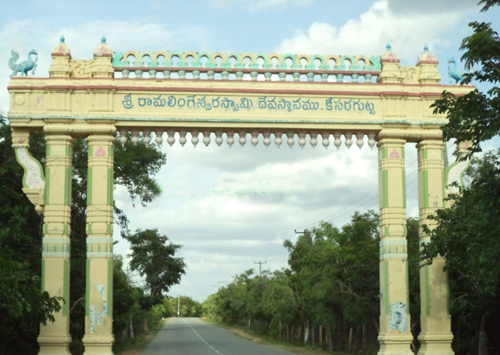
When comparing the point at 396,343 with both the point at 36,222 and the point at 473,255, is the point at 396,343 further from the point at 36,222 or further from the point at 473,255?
the point at 36,222

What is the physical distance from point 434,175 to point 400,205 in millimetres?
1069

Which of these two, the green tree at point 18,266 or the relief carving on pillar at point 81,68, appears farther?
the relief carving on pillar at point 81,68

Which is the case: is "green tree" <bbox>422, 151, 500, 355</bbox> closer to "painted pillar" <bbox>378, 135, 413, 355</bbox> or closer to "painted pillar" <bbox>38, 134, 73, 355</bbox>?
"painted pillar" <bbox>378, 135, 413, 355</bbox>

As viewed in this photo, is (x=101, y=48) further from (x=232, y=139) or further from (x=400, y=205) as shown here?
(x=400, y=205)

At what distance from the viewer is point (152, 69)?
16516 millimetres

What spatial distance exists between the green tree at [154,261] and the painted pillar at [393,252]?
32.0m

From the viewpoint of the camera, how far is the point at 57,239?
628 inches

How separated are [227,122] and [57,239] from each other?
14.7ft

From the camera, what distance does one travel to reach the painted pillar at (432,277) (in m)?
16.0

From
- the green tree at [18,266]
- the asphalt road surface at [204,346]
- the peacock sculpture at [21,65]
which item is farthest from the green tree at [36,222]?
the asphalt road surface at [204,346]

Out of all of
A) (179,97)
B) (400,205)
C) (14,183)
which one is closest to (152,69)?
(179,97)

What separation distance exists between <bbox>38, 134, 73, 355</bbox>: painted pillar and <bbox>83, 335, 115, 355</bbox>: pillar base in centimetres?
47

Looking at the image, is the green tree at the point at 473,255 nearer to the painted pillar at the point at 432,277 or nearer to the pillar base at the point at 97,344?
the painted pillar at the point at 432,277

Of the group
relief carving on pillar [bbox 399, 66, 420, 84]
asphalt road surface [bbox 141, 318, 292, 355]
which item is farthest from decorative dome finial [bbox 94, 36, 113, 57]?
asphalt road surface [bbox 141, 318, 292, 355]
